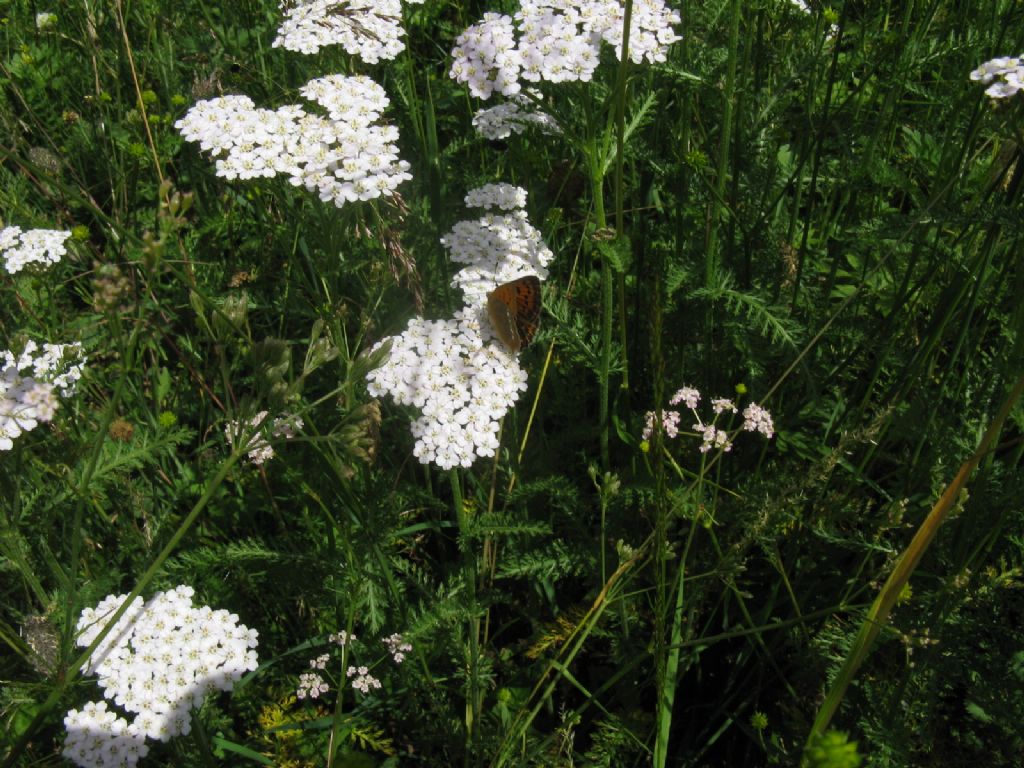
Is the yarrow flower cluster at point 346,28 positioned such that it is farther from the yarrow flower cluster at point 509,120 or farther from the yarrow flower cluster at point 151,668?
the yarrow flower cluster at point 151,668

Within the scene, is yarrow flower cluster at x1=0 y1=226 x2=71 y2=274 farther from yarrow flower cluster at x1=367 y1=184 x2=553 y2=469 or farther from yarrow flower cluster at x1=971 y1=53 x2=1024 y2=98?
yarrow flower cluster at x1=971 y1=53 x2=1024 y2=98

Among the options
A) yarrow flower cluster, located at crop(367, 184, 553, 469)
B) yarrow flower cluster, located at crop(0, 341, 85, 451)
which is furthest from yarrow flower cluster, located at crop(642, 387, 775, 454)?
yarrow flower cluster, located at crop(0, 341, 85, 451)

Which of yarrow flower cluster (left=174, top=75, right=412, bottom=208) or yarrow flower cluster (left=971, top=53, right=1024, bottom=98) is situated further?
yarrow flower cluster (left=174, top=75, right=412, bottom=208)

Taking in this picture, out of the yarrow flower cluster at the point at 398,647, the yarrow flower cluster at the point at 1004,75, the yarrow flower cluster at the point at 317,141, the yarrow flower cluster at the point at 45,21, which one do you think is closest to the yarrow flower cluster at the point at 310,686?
the yarrow flower cluster at the point at 398,647

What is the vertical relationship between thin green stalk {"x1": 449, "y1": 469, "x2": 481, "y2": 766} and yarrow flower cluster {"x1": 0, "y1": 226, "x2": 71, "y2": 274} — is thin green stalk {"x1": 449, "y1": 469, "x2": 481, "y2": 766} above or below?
below

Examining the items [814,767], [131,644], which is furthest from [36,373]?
[814,767]

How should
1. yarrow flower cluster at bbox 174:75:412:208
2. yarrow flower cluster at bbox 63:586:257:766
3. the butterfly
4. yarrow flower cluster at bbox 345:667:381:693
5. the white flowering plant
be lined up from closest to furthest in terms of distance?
yarrow flower cluster at bbox 63:586:257:766 < the white flowering plant < yarrow flower cluster at bbox 174:75:412:208 < yarrow flower cluster at bbox 345:667:381:693 < the butterfly

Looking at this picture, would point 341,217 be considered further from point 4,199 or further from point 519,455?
point 4,199
